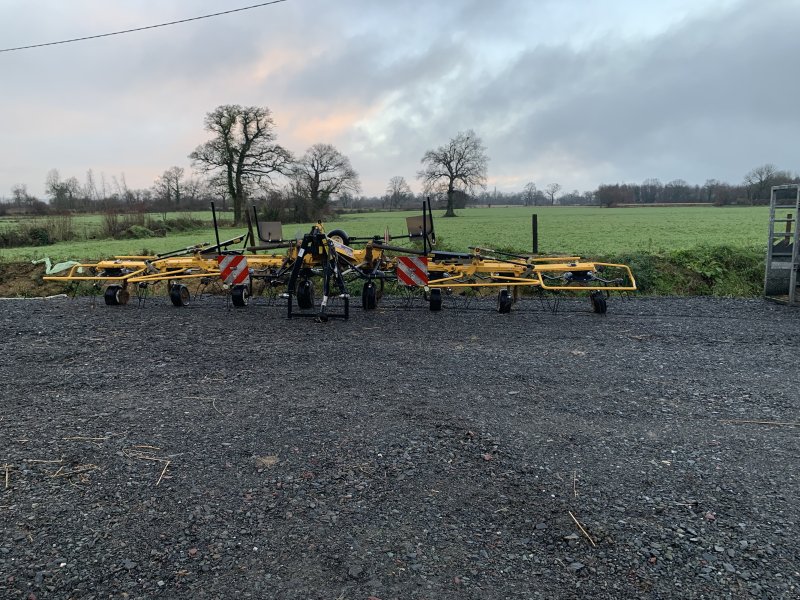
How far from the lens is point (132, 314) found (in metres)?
9.92

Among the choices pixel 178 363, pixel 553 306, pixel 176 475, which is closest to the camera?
pixel 176 475

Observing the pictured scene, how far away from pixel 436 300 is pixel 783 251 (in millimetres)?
7508

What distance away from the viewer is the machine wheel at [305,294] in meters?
9.53

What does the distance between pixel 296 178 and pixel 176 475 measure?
51409mm

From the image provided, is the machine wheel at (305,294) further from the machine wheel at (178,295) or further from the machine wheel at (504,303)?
the machine wheel at (504,303)

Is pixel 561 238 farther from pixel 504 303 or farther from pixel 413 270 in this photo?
pixel 413 270

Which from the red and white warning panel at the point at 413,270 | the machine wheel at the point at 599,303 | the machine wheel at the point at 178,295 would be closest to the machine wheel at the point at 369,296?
the red and white warning panel at the point at 413,270

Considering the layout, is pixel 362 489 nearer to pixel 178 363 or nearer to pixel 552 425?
pixel 552 425

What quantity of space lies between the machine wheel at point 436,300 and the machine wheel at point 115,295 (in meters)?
6.25

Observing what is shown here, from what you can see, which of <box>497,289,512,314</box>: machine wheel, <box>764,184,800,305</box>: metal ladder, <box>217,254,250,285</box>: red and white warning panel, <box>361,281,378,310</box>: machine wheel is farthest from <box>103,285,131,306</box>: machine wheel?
<box>764,184,800,305</box>: metal ladder

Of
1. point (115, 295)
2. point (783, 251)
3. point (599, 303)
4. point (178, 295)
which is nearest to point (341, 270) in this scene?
point (178, 295)

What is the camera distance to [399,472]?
3633 mm

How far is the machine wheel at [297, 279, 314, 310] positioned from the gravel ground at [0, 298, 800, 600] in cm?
266

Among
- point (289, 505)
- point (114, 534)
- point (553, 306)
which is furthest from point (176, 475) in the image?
point (553, 306)
